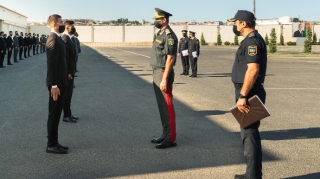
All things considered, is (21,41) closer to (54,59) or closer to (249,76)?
(54,59)

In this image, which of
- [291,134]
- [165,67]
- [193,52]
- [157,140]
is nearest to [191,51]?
[193,52]

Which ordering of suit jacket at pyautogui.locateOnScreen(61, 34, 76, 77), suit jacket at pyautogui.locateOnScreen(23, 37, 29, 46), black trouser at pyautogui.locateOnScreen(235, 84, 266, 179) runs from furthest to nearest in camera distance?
1. suit jacket at pyautogui.locateOnScreen(23, 37, 29, 46)
2. suit jacket at pyautogui.locateOnScreen(61, 34, 76, 77)
3. black trouser at pyautogui.locateOnScreen(235, 84, 266, 179)

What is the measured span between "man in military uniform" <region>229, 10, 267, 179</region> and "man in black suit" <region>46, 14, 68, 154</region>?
8.71 ft

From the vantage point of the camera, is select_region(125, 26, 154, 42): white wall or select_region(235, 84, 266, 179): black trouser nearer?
select_region(235, 84, 266, 179): black trouser

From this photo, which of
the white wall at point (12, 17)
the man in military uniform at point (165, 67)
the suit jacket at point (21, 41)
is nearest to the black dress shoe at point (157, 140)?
the man in military uniform at point (165, 67)

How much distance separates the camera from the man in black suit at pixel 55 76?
639 centimetres

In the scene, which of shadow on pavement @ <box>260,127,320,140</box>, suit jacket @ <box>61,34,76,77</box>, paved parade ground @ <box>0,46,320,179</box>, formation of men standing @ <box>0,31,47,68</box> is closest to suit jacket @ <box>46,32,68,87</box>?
paved parade ground @ <box>0,46,320,179</box>

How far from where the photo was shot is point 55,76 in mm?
6414

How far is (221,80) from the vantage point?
17.2 m

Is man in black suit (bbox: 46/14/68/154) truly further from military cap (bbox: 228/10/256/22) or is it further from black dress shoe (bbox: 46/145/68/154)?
military cap (bbox: 228/10/256/22)

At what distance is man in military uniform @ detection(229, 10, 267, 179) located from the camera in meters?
4.79

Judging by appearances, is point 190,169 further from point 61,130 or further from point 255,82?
point 61,130

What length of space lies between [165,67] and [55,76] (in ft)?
5.17

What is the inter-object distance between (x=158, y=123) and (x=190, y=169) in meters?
2.99
